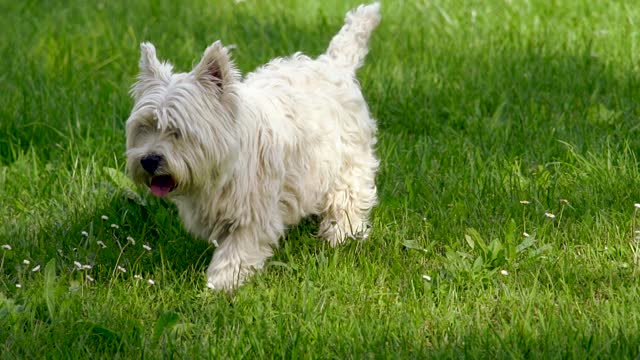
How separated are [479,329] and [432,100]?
124 inches

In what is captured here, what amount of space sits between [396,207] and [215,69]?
1479 mm

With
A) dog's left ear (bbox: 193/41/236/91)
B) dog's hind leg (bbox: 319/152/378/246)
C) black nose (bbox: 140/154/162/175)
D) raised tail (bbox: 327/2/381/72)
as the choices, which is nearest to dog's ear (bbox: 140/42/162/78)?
dog's left ear (bbox: 193/41/236/91)

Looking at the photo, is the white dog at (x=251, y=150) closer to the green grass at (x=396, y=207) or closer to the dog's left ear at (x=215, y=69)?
the dog's left ear at (x=215, y=69)

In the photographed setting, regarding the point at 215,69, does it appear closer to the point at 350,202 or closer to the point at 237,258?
the point at 237,258

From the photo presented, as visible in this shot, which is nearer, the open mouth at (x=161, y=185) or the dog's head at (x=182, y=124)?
the dog's head at (x=182, y=124)

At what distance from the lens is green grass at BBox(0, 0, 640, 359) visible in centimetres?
430

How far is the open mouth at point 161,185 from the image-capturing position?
15.4 feet

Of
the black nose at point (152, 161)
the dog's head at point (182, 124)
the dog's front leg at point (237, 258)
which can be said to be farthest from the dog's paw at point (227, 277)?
the black nose at point (152, 161)

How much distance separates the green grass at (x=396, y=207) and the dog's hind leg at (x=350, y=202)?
10 cm

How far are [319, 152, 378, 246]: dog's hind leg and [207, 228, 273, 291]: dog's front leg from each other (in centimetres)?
69

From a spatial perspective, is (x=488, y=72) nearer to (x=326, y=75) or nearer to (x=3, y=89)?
(x=326, y=75)

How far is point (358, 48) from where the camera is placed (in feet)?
20.2

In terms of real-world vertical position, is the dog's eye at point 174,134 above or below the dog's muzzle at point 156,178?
above

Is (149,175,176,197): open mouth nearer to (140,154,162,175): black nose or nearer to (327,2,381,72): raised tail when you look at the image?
(140,154,162,175): black nose
